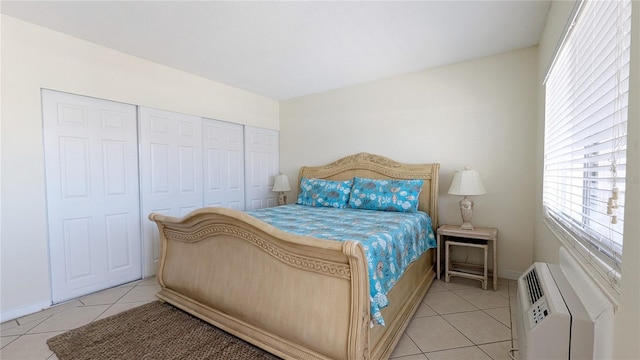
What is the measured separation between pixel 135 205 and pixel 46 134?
3.13ft

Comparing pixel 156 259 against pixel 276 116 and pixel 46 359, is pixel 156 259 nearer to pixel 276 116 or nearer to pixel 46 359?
pixel 46 359

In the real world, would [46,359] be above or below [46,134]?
below

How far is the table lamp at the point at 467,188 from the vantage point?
9.04 feet

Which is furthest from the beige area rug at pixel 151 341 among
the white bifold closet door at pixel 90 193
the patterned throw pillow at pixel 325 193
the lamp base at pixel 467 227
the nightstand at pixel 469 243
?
the lamp base at pixel 467 227

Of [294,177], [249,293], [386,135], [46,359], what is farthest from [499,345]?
[294,177]

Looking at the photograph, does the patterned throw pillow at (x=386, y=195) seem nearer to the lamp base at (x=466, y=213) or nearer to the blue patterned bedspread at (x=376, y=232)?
the blue patterned bedspread at (x=376, y=232)

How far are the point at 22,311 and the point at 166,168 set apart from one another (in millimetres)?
1649

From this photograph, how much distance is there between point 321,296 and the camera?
4.91 feet

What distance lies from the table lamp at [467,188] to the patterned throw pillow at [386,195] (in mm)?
389

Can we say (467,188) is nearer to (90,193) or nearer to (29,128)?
(90,193)

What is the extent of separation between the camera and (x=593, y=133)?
1.22 meters

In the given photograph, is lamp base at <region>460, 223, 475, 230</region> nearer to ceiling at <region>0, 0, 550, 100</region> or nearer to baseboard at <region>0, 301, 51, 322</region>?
ceiling at <region>0, 0, 550, 100</region>

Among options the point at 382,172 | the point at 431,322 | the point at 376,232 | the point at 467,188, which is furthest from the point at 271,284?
the point at 382,172

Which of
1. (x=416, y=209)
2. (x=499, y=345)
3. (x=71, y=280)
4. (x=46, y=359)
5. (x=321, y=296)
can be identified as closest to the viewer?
(x=321, y=296)
